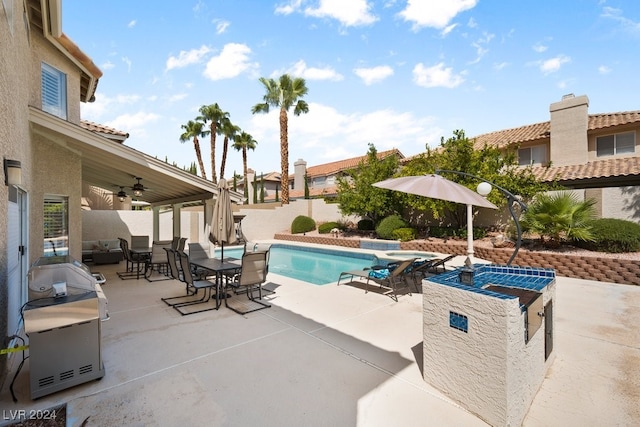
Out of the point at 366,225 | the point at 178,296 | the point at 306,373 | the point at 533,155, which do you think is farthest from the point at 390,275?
the point at 533,155

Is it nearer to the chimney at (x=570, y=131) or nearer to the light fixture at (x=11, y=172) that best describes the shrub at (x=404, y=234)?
the chimney at (x=570, y=131)

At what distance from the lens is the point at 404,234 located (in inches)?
705

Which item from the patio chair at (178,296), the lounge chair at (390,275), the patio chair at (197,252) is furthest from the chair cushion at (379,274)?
the patio chair at (197,252)

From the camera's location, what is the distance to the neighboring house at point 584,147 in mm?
15960

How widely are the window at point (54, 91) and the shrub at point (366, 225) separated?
58.4 ft

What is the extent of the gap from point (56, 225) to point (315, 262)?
420 inches

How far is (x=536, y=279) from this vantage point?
4043mm

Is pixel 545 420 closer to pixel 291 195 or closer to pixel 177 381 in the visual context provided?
pixel 177 381

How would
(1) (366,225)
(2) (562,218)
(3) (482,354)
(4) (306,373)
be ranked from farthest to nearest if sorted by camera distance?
(1) (366,225) < (2) (562,218) < (4) (306,373) < (3) (482,354)

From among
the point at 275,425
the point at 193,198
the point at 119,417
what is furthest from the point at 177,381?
the point at 193,198

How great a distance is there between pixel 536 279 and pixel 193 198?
34.7 ft

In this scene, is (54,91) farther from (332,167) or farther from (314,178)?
(314,178)

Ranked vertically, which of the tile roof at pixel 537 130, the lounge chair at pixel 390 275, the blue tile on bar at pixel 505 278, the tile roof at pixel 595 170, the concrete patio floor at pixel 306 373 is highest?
the tile roof at pixel 537 130

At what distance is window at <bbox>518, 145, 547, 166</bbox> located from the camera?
1997 centimetres
